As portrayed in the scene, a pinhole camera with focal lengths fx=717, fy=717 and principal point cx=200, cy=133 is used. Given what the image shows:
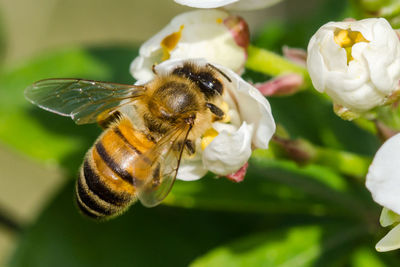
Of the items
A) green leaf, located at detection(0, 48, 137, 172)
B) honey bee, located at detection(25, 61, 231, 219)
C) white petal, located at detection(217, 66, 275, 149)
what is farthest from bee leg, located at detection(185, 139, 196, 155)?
green leaf, located at detection(0, 48, 137, 172)

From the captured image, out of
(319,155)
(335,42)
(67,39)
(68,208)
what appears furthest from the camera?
(67,39)

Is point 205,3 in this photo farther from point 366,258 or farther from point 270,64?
point 366,258

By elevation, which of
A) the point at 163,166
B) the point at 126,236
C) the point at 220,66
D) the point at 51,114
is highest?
the point at 220,66

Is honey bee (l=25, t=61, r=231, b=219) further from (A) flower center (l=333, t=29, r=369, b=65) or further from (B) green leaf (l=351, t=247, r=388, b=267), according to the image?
(B) green leaf (l=351, t=247, r=388, b=267)

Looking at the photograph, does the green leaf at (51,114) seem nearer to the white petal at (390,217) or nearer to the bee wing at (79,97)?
the bee wing at (79,97)

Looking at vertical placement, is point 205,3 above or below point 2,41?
above

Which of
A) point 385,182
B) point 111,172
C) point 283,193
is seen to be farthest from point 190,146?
point 283,193

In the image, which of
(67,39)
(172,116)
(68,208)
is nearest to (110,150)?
(172,116)

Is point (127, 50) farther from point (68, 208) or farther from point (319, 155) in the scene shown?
point (319, 155)
